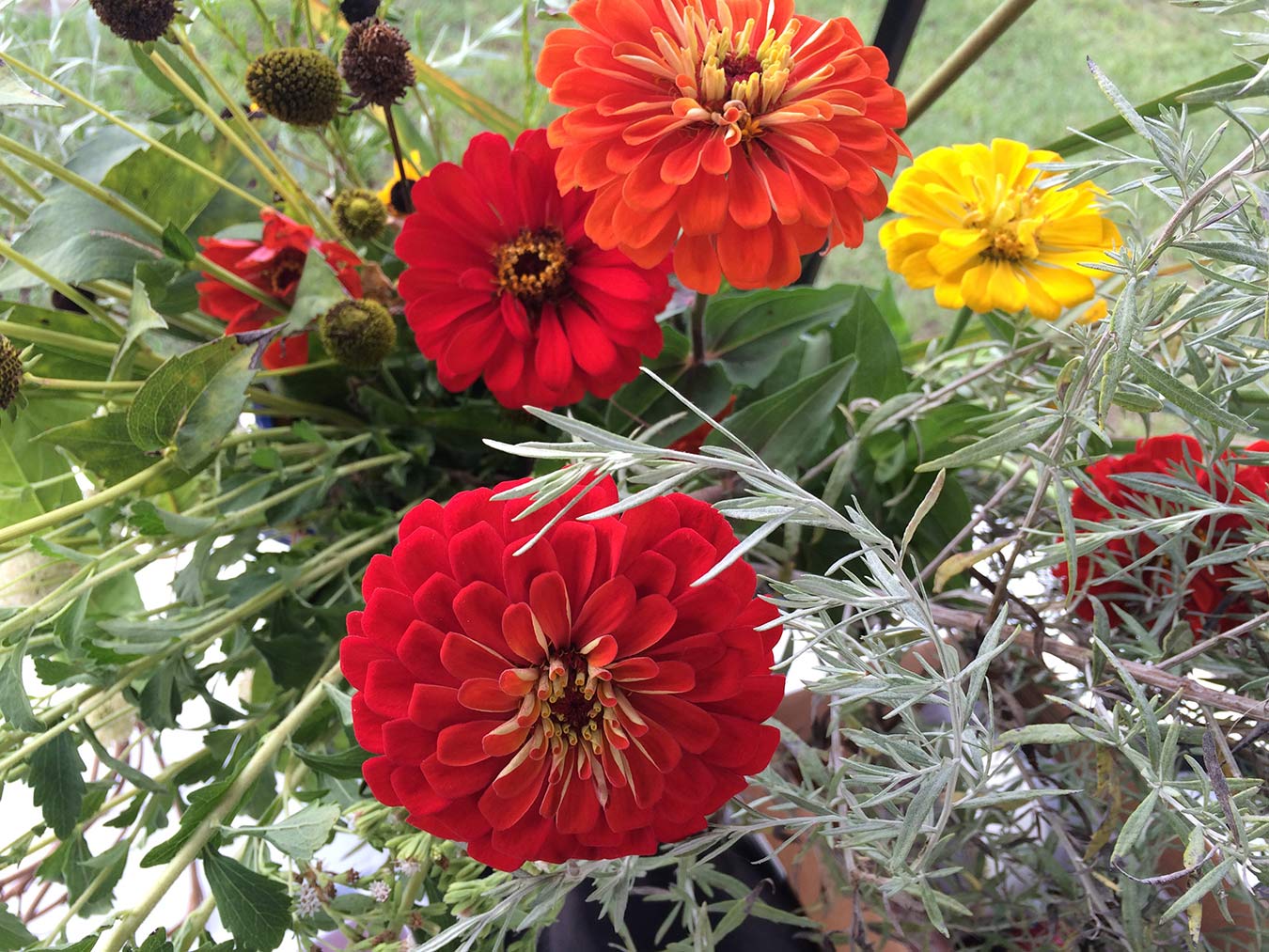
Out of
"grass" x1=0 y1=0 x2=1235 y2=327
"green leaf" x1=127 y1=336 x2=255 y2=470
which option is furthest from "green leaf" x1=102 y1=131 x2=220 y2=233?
"grass" x1=0 y1=0 x2=1235 y2=327

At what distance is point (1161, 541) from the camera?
30 cm

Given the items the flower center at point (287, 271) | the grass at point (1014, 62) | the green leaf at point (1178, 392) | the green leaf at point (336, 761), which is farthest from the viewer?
the grass at point (1014, 62)

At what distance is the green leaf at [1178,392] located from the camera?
0.20 m

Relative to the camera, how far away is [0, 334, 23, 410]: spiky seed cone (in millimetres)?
292

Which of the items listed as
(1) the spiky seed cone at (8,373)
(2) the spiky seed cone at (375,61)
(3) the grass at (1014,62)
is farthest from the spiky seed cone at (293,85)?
(3) the grass at (1014,62)

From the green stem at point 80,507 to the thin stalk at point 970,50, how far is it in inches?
12.3

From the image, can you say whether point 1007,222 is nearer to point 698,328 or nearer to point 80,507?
point 698,328

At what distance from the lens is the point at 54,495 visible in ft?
1.34

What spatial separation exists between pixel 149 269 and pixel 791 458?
0.25m

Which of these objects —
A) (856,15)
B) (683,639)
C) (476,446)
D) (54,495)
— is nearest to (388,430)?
(476,446)

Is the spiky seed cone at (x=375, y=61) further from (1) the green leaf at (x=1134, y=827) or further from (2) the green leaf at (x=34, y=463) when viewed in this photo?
(1) the green leaf at (x=1134, y=827)

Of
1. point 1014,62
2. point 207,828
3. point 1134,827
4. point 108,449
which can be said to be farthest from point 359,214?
point 1014,62

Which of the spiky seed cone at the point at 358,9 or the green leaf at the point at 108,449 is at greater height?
the spiky seed cone at the point at 358,9

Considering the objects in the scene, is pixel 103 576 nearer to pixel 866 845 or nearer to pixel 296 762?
pixel 296 762
